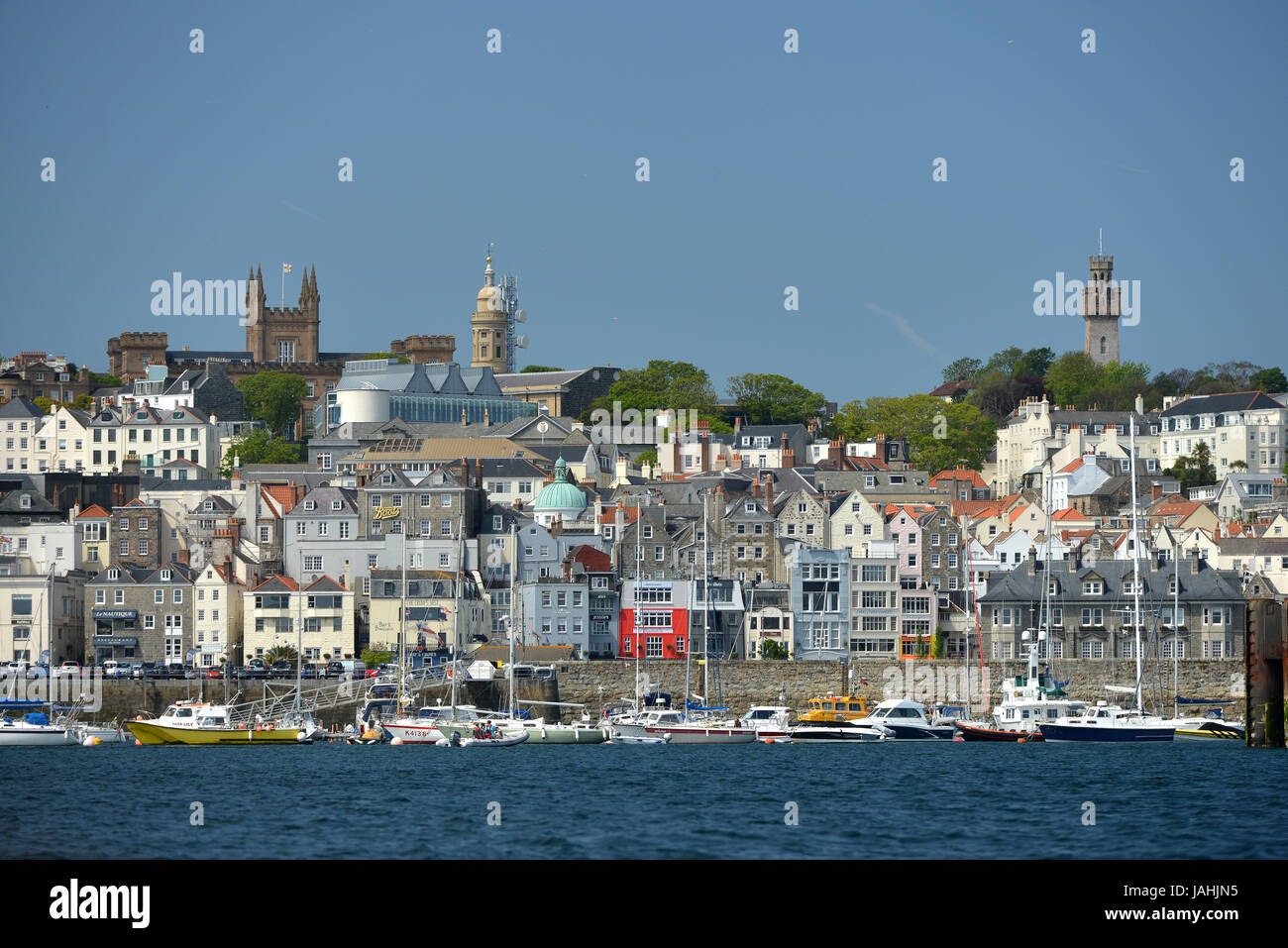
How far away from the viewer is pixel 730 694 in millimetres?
85062

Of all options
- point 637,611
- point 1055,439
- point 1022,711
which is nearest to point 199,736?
point 637,611

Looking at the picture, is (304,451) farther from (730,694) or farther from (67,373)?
(730,694)

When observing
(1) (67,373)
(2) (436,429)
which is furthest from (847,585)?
(1) (67,373)

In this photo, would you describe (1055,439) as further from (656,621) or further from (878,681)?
(878,681)

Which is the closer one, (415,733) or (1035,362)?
(415,733)

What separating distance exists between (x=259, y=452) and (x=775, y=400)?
41307 millimetres

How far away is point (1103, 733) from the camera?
7481 centimetres

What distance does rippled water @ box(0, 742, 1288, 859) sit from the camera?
39.2m

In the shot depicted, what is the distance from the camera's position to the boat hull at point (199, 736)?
73.5 metres

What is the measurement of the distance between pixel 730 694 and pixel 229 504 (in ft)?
120

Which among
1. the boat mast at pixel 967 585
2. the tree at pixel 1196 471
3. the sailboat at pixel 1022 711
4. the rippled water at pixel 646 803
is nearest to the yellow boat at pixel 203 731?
the rippled water at pixel 646 803

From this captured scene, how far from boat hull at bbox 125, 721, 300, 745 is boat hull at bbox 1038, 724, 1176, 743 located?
88.6 ft

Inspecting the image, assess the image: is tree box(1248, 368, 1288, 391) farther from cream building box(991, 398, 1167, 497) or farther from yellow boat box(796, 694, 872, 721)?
yellow boat box(796, 694, 872, 721)

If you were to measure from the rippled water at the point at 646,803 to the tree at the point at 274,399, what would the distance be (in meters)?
98.0
